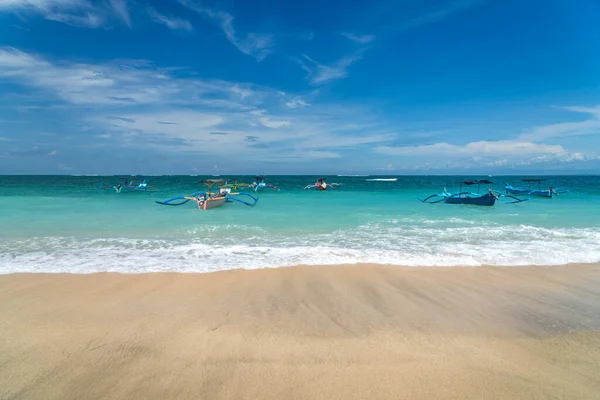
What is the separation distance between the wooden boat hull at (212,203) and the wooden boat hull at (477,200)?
1920cm

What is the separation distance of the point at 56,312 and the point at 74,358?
64.4 inches

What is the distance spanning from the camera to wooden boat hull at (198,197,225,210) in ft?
67.4

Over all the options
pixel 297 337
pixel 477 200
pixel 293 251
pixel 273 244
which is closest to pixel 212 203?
pixel 273 244

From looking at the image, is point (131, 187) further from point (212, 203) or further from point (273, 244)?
point (273, 244)

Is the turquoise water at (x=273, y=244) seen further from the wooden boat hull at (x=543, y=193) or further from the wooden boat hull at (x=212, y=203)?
the wooden boat hull at (x=543, y=193)

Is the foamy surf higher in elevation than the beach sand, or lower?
lower

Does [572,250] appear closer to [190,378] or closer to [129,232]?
[190,378]

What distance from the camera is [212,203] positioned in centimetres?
2131

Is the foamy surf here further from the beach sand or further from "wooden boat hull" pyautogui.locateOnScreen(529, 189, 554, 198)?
"wooden boat hull" pyautogui.locateOnScreen(529, 189, 554, 198)

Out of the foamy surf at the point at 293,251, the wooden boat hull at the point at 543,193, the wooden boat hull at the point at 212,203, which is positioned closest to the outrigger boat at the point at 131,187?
the wooden boat hull at the point at 212,203

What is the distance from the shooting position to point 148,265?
717 cm

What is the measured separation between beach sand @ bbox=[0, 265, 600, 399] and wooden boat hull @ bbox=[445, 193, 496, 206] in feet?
→ 64.0

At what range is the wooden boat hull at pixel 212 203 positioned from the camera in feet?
67.4

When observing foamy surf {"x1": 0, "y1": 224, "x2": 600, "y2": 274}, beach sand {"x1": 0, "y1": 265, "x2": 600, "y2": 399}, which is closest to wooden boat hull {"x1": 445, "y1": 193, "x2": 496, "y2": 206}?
foamy surf {"x1": 0, "y1": 224, "x2": 600, "y2": 274}
